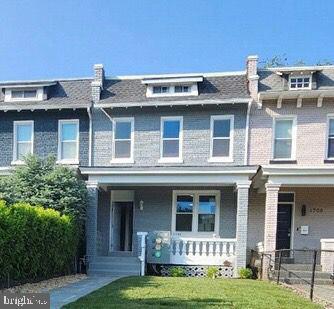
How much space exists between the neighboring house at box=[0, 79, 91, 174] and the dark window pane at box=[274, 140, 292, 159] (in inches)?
286

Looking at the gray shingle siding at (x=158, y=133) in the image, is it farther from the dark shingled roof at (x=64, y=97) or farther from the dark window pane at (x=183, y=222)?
the dark window pane at (x=183, y=222)

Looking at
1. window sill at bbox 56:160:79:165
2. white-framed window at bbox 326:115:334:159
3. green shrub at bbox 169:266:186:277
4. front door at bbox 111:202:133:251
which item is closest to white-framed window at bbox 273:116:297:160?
white-framed window at bbox 326:115:334:159

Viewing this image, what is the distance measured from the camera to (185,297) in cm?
762

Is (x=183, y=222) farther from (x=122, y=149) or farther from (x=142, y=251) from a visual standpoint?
(x=122, y=149)

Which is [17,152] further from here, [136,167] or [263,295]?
[263,295]

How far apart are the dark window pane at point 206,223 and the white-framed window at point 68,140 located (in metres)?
5.47

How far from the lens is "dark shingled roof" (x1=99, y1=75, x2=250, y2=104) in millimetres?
14992

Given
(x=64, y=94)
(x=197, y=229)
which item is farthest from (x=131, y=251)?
(x=64, y=94)

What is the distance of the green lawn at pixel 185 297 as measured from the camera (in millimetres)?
6820

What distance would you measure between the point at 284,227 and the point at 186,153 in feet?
15.2

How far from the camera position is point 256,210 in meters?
15.1

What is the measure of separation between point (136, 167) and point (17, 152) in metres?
5.44

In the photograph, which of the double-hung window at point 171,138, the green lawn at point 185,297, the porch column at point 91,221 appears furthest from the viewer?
the double-hung window at point 171,138

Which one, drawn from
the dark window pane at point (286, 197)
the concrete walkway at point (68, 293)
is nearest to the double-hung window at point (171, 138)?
the dark window pane at point (286, 197)
